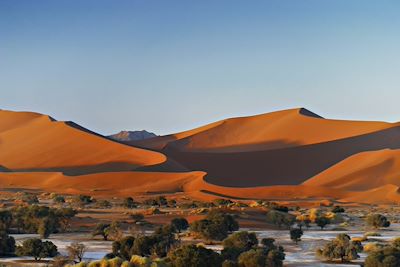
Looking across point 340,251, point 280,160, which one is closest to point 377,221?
point 340,251

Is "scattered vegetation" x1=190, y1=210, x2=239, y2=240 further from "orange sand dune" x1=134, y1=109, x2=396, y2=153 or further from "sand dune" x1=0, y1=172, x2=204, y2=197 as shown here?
"orange sand dune" x1=134, y1=109, x2=396, y2=153

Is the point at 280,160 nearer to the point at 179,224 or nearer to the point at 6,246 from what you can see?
the point at 179,224

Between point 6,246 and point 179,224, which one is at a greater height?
point 179,224

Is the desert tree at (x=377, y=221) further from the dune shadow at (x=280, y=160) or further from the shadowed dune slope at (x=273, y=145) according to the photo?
the dune shadow at (x=280, y=160)

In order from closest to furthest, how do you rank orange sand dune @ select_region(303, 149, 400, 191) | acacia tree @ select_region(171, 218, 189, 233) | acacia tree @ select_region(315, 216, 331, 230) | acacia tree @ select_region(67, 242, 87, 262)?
acacia tree @ select_region(67, 242, 87, 262), acacia tree @ select_region(171, 218, 189, 233), acacia tree @ select_region(315, 216, 331, 230), orange sand dune @ select_region(303, 149, 400, 191)

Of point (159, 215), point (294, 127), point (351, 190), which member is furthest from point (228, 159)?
point (159, 215)

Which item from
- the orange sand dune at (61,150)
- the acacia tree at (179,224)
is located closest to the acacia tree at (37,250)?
the acacia tree at (179,224)

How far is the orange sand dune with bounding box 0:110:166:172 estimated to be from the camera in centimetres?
10450

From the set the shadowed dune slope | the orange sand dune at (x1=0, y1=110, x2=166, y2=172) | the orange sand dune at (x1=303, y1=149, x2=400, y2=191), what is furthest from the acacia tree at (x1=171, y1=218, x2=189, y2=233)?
the orange sand dune at (x1=0, y1=110, x2=166, y2=172)

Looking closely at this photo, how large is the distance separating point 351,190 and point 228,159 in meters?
37.6

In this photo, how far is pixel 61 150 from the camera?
4594 inches

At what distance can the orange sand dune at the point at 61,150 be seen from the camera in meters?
104

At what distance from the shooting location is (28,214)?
3772cm

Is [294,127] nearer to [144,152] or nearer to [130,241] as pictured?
[144,152]
